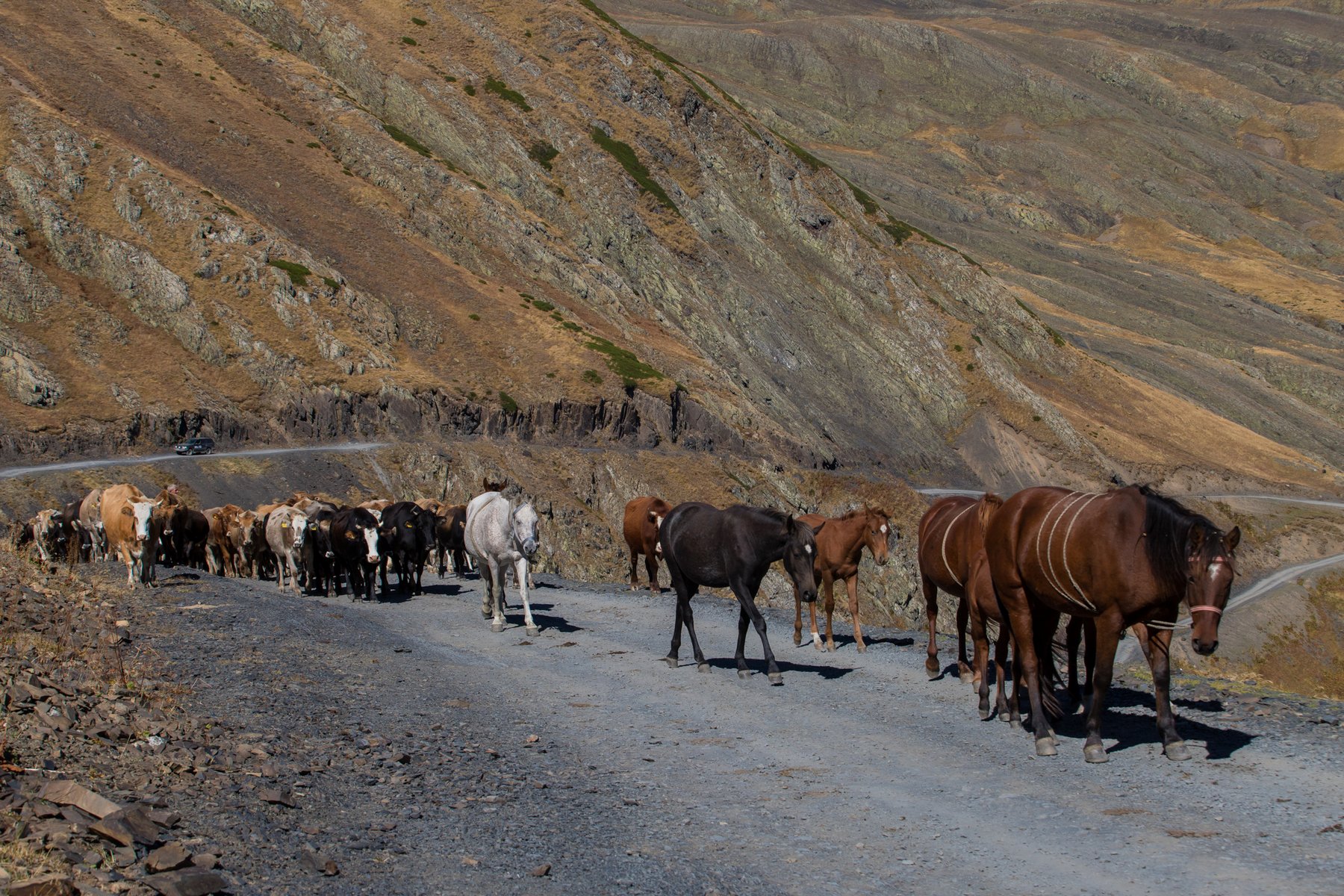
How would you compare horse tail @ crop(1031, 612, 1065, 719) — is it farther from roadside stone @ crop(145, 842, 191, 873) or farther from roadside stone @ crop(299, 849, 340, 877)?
roadside stone @ crop(145, 842, 191, 873)

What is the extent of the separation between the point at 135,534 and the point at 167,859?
1989cm

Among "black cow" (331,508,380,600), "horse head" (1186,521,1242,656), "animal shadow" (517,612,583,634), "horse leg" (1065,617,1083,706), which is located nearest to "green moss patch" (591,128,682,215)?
"black cow" (331,508,380,600)

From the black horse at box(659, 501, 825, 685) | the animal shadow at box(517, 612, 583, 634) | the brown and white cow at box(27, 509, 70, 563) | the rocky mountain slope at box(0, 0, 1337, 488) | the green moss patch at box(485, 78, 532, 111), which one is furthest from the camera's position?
the green moss patch at box(485, 78, 532, 111)

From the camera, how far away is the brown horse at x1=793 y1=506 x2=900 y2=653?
70.0 feet

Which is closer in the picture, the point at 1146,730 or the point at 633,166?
the point at 1146,730

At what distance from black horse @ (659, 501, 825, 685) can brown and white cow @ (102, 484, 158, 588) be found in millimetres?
13447

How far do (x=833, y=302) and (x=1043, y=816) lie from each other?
85764 mm

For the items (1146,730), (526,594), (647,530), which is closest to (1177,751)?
(1146,730)

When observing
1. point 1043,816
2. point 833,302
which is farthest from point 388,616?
point 833,302

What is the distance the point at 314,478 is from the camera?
52875 millimetres

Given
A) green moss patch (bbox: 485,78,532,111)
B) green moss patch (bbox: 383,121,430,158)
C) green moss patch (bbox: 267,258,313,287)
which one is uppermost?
green moss patch (bbox: 485,78,532,111)

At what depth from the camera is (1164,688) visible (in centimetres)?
1200

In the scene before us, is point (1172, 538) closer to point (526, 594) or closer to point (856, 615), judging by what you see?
point (856, 615)

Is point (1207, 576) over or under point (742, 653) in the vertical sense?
over
